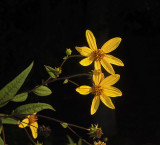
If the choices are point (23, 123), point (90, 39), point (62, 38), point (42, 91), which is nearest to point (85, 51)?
point (90, 39)

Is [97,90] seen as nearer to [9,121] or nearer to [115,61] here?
[115,61]

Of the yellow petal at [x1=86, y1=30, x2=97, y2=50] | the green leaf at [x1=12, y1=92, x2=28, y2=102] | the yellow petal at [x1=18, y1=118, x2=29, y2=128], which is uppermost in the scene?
the yellow petal at [x1=86, y1=30, x2=97, y2=50]

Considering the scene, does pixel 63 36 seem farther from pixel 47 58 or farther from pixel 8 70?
pixel 8 70

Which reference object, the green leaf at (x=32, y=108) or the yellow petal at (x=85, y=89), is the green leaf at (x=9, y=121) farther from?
the yellow petal at (x=85, y=89)

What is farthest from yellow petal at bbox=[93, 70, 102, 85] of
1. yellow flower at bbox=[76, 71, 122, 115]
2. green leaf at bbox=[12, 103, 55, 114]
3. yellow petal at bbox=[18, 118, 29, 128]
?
yellow petal at bbox=[18, 118, 29, 128]

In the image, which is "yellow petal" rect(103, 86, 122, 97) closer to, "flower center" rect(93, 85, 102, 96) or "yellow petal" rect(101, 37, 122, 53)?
"flower center" rect(93, 85, 102, 96)

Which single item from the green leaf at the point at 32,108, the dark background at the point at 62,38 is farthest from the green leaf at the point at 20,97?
the dark background at the point at 62,38

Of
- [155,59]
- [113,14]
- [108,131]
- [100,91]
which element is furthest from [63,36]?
[155,59]

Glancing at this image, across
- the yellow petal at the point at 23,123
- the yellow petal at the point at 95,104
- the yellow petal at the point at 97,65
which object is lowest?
the yellow petal at the point at 23,123

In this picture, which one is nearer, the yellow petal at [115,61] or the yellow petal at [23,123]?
the yellow petal at [23,123]
